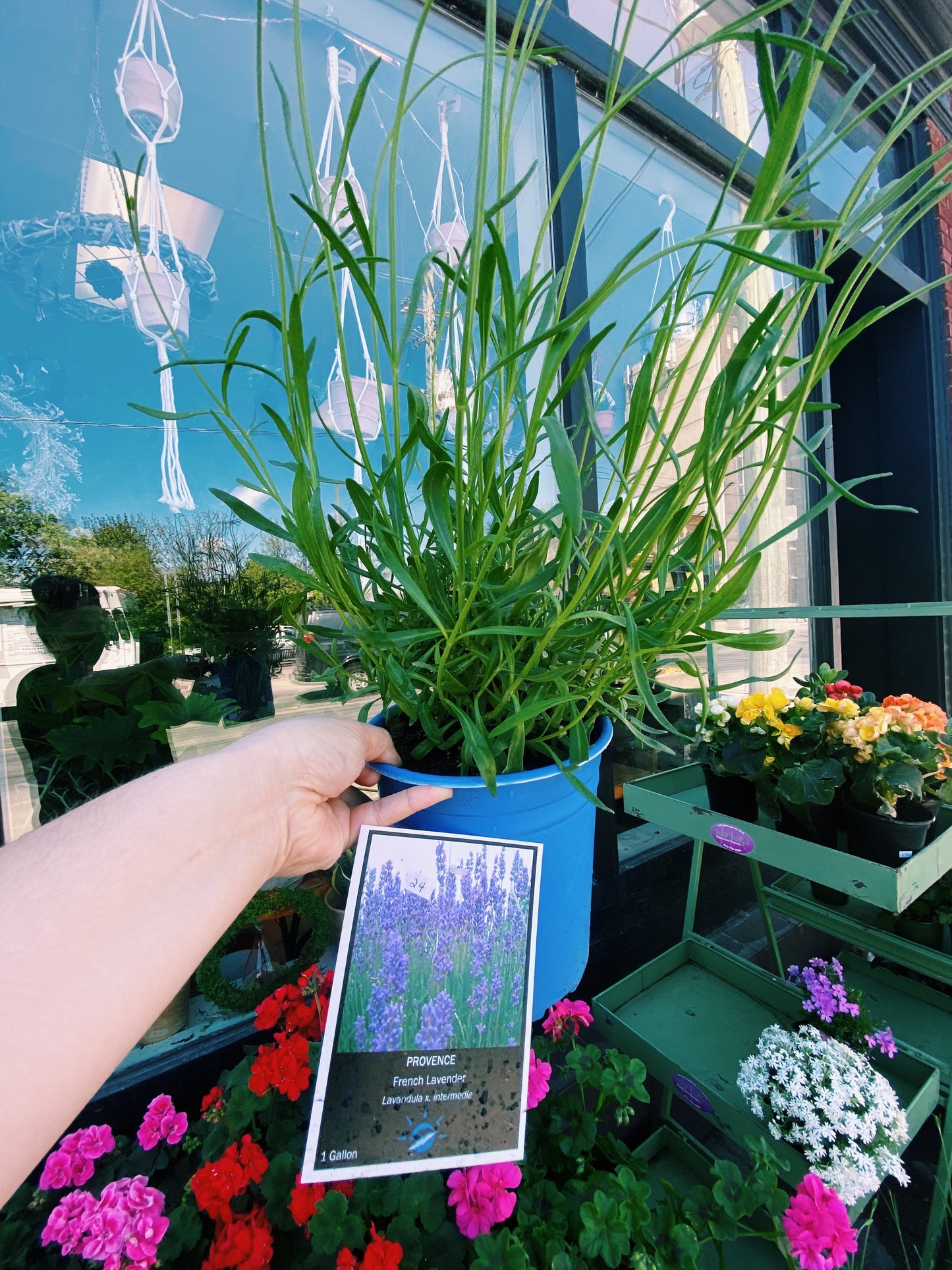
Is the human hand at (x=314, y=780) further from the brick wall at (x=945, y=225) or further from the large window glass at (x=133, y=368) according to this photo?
the brick wall at (x=945, y=225)

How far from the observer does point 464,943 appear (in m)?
0.36

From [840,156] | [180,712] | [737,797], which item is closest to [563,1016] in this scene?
[737,797]

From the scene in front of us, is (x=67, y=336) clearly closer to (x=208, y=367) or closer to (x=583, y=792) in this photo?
(x=208, y=367)

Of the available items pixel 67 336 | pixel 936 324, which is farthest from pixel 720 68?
pixel 67 336

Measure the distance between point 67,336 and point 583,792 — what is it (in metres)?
1.11

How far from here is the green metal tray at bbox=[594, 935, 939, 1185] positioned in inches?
29.6

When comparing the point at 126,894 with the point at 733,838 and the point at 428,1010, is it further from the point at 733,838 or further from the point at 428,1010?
the point at 733,838

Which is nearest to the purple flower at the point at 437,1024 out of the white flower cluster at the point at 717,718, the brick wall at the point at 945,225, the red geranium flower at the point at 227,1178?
the red geranium flower at the point at 227,1178

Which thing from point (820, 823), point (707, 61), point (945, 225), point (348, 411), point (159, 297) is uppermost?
point (707, 61)

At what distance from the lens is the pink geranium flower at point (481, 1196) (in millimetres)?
468

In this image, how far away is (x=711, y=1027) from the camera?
91cm

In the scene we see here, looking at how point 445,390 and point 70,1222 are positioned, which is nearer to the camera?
point 70,1222

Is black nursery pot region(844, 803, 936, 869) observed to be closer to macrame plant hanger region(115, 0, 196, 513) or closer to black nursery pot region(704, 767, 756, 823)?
black nursery pot region(704, 767, 756, 823)

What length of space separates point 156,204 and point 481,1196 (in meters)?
1.45
